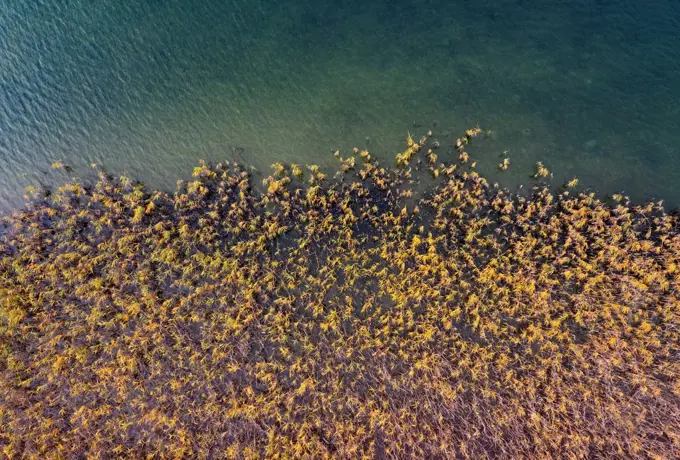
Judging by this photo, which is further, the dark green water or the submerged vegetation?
the dark green water

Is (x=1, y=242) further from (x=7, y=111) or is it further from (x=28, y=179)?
(x=7, y=111)

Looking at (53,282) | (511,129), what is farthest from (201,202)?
(511,129)

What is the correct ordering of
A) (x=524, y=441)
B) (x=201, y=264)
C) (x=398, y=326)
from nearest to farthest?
(x=524, y=441)
(x=398, y=326)
(x=201, y=264)

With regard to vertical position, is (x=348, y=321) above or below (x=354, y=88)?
below

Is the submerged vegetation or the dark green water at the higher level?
the dark green water

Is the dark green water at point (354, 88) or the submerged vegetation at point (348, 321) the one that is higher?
the dark green water at point (354, 88)
